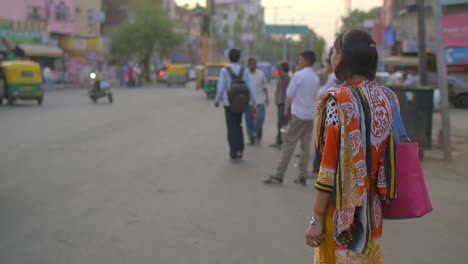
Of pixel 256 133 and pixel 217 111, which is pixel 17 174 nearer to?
pixel 256 133

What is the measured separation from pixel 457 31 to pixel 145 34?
31692mm

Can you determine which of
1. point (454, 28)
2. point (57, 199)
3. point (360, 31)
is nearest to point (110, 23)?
point (454, 28)

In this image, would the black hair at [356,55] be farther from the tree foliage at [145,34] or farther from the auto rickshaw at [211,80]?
the tree foliage at [145,34]

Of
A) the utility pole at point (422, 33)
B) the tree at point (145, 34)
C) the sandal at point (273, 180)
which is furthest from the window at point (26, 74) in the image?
the tree at point (145, 34)

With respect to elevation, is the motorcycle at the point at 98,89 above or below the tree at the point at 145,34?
below

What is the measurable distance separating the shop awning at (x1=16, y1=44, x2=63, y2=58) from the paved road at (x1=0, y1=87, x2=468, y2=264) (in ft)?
97.8

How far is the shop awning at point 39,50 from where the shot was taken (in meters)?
40.4

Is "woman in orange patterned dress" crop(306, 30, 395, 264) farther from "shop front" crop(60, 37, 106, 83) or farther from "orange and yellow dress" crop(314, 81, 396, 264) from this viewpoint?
"shop front" crop(60, 37, 106, 83)

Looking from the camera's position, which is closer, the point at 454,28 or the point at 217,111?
the point at 217,111

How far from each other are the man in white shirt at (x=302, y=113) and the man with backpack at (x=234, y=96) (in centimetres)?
176

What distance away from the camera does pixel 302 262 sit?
5.00 metres

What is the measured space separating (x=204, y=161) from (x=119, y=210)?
374 centimetres

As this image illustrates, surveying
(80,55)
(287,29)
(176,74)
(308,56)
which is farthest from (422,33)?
(287,29)

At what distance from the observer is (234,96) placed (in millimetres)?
9938
